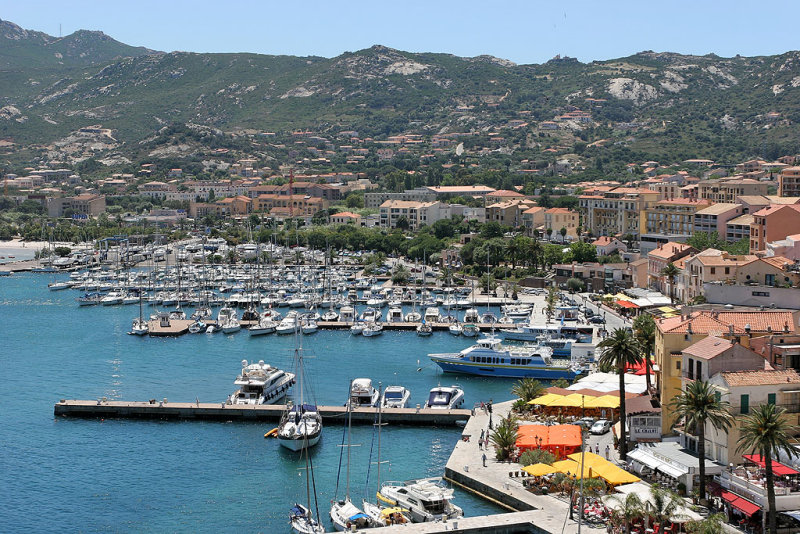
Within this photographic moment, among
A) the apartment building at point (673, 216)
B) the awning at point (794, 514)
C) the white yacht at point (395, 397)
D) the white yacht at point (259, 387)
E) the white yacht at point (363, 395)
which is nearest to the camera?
the awning at point (794, 514)

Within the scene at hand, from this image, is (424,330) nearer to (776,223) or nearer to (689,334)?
(776,223)

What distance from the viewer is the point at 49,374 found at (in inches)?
2346

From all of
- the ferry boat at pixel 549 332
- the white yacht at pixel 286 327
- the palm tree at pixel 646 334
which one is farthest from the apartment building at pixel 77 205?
the palm tree at pixel 646 334

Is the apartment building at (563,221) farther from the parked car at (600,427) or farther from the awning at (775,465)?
the awning at (775,465)

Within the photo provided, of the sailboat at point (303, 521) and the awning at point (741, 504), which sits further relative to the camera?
the sailboat at point (303, 521)

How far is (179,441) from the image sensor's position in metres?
44.1

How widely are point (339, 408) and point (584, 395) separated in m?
11.2

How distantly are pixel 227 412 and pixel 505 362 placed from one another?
16.0 meters

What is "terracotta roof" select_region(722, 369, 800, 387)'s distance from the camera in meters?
31.5

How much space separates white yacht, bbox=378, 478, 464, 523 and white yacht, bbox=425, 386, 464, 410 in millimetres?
12831

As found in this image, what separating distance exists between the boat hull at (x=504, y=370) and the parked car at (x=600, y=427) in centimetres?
1357

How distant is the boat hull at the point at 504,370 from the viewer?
54.1m

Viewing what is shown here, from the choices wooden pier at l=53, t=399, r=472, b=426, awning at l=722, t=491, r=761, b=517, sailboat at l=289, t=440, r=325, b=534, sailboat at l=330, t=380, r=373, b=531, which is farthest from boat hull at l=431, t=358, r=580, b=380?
awning at l=722, t=491, r=761, b=517

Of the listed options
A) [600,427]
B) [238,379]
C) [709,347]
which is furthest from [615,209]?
[709,347]
